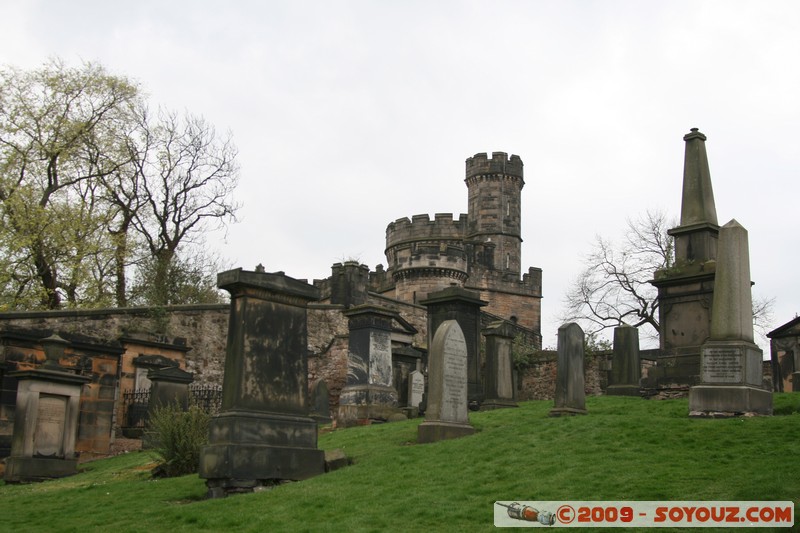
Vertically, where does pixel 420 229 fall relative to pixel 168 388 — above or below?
above

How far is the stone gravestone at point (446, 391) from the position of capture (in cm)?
1198

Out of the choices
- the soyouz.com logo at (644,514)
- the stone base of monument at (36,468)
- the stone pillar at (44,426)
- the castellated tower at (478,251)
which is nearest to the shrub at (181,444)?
the stone base of monument at (36,468)

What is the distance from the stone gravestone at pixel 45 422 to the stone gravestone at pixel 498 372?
795 centimetres

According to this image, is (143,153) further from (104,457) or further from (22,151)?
(104,457)

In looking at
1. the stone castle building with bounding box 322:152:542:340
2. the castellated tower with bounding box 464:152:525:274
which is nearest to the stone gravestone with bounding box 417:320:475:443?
the stone castle building with bounding box 322:152:542:340

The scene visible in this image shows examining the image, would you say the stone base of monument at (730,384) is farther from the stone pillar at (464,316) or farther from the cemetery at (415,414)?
the stone pillar at (464,316)

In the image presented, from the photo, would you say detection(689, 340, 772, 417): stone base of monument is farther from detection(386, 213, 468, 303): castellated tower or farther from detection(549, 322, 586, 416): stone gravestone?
detection(386, 213, 468, 303): castellated tower

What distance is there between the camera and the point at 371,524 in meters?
7.55

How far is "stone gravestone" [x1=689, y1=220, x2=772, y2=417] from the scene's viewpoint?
36.8 feet

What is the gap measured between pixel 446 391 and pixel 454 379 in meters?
0.24

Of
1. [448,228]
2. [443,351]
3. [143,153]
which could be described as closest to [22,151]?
[143,153]

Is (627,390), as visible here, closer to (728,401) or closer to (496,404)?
(496,404)

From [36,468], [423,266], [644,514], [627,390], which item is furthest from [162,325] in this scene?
[423,266]

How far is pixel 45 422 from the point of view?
14969 mm
